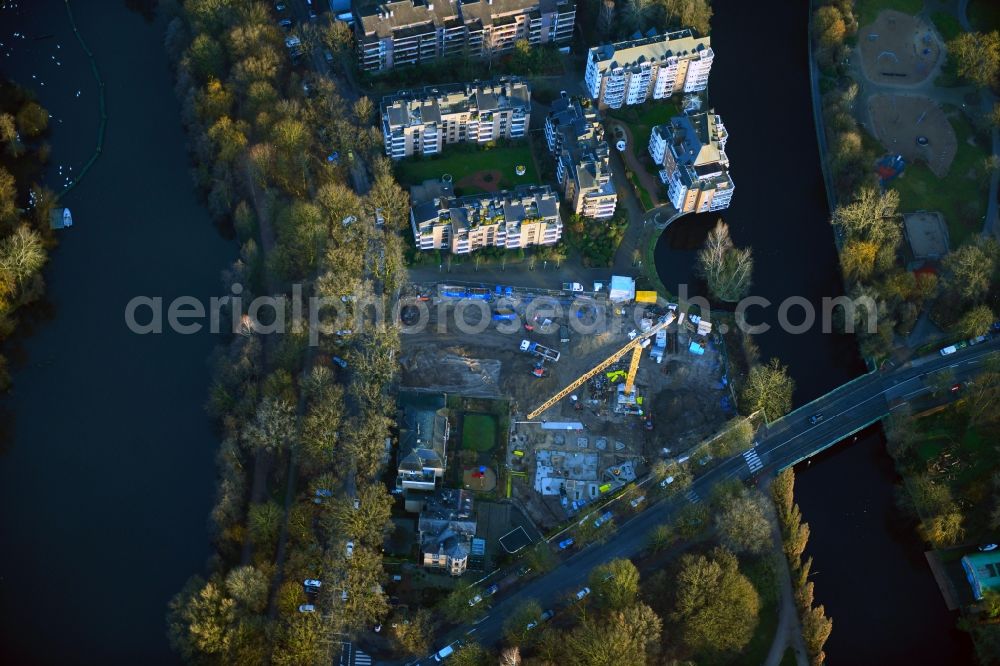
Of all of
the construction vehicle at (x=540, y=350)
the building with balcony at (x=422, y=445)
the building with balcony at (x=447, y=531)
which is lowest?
the building with balcony at (x=447, y=531)

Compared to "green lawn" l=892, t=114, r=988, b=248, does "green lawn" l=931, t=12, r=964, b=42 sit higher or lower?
higher

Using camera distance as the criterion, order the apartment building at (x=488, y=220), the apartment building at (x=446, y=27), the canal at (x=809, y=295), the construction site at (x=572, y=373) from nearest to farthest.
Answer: the canal at (x=809, y=295), the construction site at (x=572, y=373), the apartment building at (x=488, y=220), the apartment building at (x=446, y=27)

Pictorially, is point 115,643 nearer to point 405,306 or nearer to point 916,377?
point 405,306

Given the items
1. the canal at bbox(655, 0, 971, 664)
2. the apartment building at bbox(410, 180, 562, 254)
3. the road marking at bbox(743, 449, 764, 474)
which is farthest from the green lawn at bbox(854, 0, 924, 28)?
the road marking at bbox(743, 449, 764, 474)

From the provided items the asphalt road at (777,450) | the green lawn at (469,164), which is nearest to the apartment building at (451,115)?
the green lawn at (469,164)

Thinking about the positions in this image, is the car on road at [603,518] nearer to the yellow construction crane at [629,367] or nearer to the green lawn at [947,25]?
the yellow construction crane at [629,367]

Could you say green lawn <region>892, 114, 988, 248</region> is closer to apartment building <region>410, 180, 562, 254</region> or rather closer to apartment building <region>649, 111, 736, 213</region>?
apartment building <region>649, 111, 736, 213</region>
